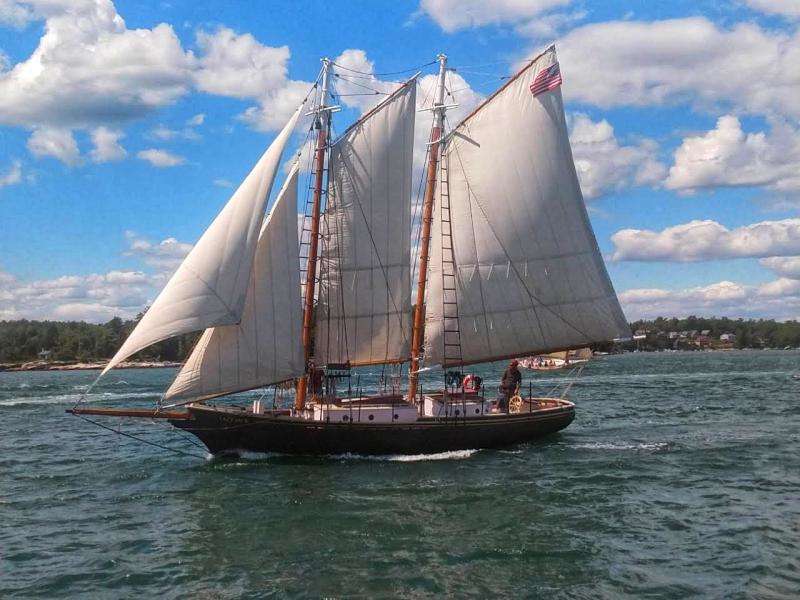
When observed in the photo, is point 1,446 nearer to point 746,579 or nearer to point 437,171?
point 437,171

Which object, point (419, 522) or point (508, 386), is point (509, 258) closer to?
point (508, 386)

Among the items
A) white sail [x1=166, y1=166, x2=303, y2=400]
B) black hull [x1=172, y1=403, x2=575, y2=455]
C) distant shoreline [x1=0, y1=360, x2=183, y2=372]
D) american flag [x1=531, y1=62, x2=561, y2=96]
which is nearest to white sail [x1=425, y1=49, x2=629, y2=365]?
american flag [x1=531, y1=62, x2=561, y2=96]

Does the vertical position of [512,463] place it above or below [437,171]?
below

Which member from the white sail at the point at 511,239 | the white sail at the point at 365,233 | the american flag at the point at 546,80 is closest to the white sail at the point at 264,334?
the white sail at the point at 365,233

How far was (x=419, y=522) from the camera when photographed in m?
21.9

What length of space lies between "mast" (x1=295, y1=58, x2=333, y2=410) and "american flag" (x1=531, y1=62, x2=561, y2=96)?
969cm

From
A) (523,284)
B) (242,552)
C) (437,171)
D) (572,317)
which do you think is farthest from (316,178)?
(242,552)

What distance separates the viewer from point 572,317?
36656mm

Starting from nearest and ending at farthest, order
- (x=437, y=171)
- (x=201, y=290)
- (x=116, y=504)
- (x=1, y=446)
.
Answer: (x=116, y=504) < (x=201, y=290) < (x=437, y=171) < (x=1, y=446)

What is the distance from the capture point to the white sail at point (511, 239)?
3531 centimetres

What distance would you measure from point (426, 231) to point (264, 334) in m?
9.03

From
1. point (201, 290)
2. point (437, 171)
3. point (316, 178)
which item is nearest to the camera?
point (201, 290)

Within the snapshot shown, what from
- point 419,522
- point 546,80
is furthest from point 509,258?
point 419,522

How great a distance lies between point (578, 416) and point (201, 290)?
90.5 feet
